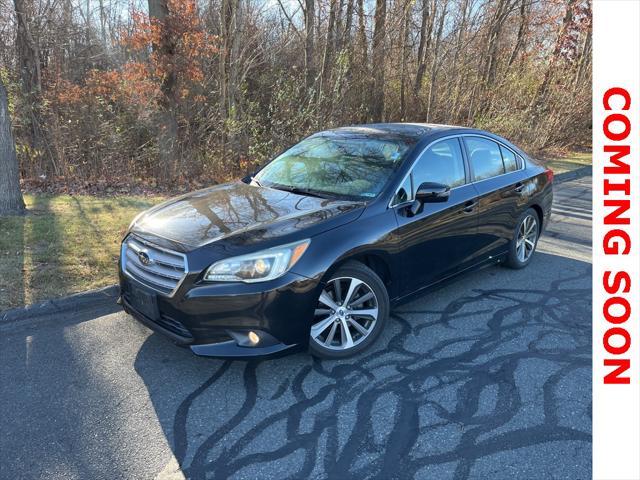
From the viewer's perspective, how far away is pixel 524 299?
4.57m

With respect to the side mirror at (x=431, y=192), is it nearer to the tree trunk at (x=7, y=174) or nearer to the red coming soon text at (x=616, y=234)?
the red coming soon text at (x=616, y=234)

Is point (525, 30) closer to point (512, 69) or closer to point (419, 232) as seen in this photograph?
point (512, 69)

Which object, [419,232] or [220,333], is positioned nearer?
[220,333]

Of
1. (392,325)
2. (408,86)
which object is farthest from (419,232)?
(408,86)

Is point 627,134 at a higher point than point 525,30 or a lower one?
lower

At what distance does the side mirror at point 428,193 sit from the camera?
→ 380 cm

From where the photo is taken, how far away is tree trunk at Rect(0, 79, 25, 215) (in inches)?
258

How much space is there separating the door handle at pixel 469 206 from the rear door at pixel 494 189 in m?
0.11

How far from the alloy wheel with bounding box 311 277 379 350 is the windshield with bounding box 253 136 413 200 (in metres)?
0.76

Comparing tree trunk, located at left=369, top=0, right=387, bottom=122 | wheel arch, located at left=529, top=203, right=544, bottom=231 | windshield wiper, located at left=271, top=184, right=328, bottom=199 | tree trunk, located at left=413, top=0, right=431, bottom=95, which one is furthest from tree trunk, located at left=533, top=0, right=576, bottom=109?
windshield wiper, located at left=271, top=184, right=328, bottom=199

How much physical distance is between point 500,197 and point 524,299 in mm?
Answer: 1037

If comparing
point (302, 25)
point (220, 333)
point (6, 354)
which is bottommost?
point (6, 354)

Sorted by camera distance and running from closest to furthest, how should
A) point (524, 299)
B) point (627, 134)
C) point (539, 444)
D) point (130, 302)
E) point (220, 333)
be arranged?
point (539, 444), point (220, 333), point (130, 302), point (627, 134), point (524, 299)

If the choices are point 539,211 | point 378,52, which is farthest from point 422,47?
point 539,211
